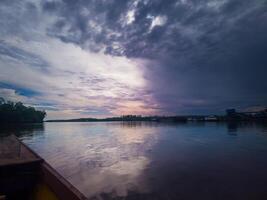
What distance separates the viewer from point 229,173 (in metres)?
13.1

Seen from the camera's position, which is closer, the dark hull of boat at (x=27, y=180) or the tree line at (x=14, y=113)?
the dark hull of boat at (x=27, y=180)

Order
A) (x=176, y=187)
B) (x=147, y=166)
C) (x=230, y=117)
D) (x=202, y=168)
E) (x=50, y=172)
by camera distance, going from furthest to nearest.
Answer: (x=230, y=117), (x=147, y=166), (x=202, y=168), (x=176, y=187), (x=50, y=172)

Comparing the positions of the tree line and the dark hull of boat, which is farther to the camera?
the tree line

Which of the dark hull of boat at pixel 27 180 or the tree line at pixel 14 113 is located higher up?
the tree line at pixel 14 113

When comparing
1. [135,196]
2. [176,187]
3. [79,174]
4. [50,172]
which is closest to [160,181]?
[176,187]

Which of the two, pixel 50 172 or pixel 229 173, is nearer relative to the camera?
pixel 50 172

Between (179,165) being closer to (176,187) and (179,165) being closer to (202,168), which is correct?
(202,168)

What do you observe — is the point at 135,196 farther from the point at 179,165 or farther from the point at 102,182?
the point at 179,165

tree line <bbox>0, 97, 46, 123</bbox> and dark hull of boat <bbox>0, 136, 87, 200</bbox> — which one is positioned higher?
tree line <bbox>0, 97, 46, 123</bbox>

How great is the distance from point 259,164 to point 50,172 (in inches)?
678

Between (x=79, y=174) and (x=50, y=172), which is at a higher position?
(x=50, y=172)

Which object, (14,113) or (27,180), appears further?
(14,113)

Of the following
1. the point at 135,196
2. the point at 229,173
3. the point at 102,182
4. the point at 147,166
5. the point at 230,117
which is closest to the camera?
the point at 135,196

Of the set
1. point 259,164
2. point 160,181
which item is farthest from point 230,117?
point 160,181
